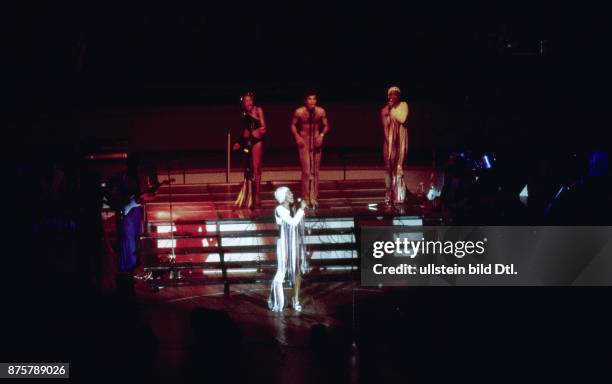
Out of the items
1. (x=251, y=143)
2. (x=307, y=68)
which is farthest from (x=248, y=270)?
(x=307, y=68)

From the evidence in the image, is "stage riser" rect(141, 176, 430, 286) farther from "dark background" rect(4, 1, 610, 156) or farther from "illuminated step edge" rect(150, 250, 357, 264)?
"dark background" rect(4, 1, 610, 156)

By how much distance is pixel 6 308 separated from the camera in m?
10.3

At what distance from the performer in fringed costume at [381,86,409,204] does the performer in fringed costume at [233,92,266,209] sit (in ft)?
8.67

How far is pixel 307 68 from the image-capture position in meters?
21.5

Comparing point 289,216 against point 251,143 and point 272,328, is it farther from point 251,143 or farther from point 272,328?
point 251,143

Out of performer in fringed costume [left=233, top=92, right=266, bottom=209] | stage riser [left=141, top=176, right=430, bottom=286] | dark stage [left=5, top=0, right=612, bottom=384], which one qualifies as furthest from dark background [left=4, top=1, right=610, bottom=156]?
performer in fringed costume [left=233, top=92, right=266, bottom=209]

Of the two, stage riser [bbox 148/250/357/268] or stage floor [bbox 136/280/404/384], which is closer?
stage floor [bbox 136/280/404/384]

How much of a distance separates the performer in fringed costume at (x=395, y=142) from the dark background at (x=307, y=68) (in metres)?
5.72

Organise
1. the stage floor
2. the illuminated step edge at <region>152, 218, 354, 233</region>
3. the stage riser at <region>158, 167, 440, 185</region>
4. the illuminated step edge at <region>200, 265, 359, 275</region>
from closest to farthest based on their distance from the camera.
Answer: the stage floor → the illuminated step edge at <region>200, 265, 359, 275</region> → the illuminated step edge at <region>152, 218, 354, 233</region> → the stage riser at <region>158, 167, 440, 185</region>

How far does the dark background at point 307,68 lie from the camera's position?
19984 mm

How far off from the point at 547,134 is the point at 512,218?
8.04 meters

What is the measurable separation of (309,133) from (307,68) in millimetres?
7528

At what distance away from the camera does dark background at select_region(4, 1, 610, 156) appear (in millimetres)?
19984

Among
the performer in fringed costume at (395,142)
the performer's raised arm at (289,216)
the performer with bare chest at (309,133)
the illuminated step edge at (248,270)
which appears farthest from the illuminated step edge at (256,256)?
the performer's raised arm at (289,216)
